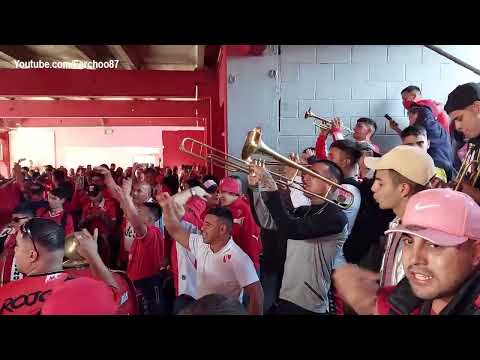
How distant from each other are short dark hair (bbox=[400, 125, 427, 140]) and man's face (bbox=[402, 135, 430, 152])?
2 cm

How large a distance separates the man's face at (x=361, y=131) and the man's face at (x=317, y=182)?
0.83 feet

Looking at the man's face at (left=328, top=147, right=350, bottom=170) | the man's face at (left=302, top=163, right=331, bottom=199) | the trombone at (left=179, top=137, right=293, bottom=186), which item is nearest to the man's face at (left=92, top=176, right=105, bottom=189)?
the trombone at (left=179, top=137, right=293, bottom=186)

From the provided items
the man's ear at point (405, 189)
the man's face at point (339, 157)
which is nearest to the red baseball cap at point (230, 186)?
the man's face at point (339, 157)

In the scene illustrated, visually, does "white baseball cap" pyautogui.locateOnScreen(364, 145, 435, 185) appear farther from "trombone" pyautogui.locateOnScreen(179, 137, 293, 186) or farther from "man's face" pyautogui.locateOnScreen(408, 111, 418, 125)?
→ "trombone" pyautogui.locateOnScreen(179, 137, 293, 186)

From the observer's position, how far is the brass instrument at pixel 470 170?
2.43 meters

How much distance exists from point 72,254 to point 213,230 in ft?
2.32

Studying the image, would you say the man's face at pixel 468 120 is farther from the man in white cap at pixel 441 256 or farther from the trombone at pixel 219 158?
the trombone at pixel 219 158

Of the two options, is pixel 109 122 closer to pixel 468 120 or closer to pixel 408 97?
pixel 408 97

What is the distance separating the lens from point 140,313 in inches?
110

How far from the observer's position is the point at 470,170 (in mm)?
2455

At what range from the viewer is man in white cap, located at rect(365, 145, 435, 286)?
95.9 inches
